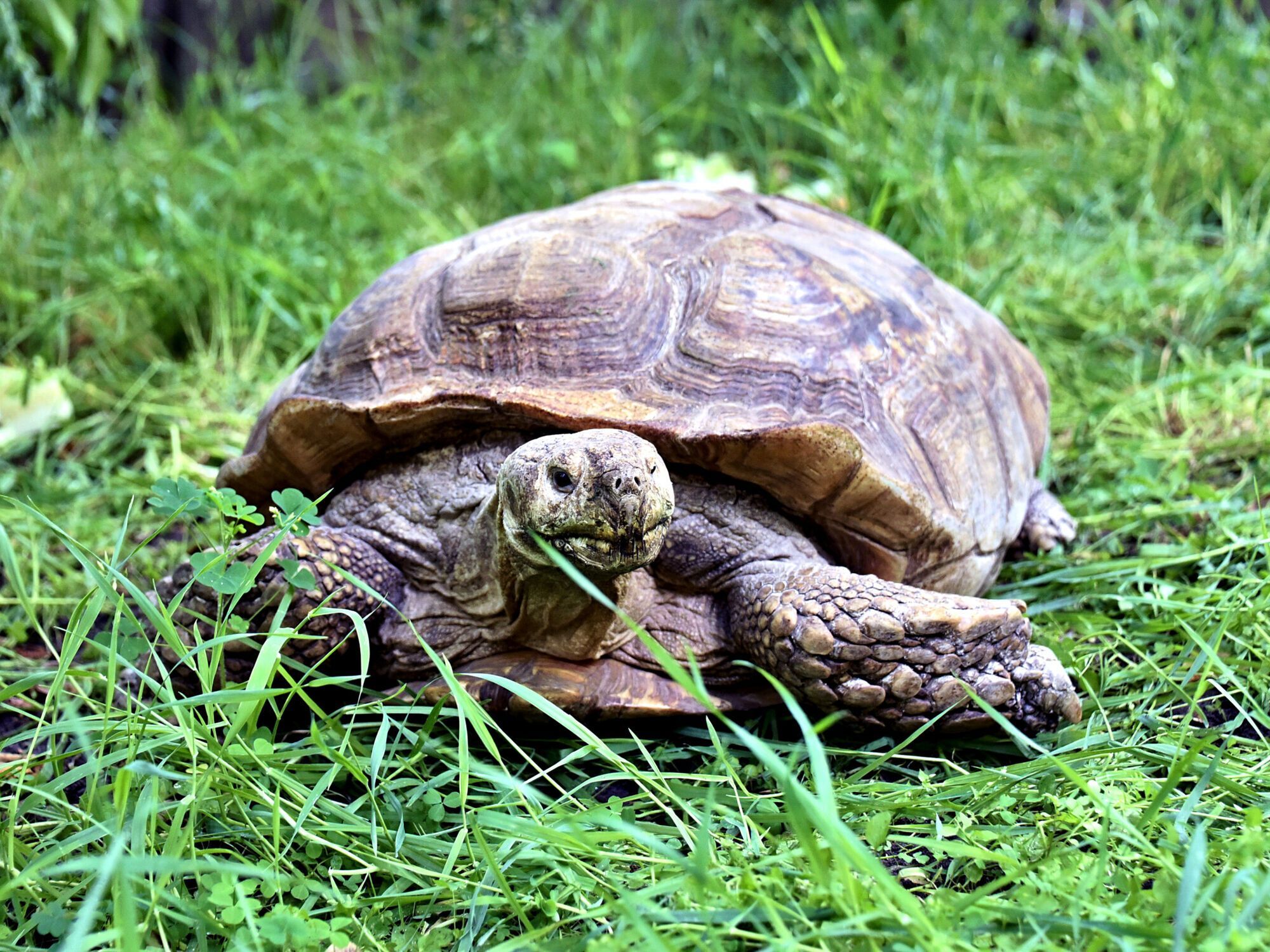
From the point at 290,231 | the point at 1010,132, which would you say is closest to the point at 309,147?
the point at 290,231

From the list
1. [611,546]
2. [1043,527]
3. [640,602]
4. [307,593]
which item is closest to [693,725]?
[640,602]

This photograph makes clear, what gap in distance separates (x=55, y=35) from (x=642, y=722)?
390 cm

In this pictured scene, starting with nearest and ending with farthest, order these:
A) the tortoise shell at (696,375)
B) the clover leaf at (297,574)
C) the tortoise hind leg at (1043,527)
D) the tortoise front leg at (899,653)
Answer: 1. the clover leaf at (297,574)
2. the tortoise front leg at (899,653)
3. the tortoise shell at (696,375)
4. the tortoise hind leg at (1043,527)

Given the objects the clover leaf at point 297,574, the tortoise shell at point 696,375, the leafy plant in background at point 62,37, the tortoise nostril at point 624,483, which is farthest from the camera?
the leafy plant in background at point 62,37

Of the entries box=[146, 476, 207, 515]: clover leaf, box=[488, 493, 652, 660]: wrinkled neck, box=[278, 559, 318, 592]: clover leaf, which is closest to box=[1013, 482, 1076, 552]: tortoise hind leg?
box=[488, 493, 652, 660]: wrinkled neck

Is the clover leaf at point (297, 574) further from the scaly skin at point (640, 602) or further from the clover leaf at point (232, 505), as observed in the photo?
the scaly skin at point (640, 602)

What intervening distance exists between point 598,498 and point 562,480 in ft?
0.27

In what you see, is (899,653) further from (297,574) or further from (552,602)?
(297,574)

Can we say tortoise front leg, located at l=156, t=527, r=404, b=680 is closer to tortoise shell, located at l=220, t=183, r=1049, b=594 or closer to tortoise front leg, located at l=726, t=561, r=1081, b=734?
tortoise shell, located at l=220, t=183, r=1049, b=594

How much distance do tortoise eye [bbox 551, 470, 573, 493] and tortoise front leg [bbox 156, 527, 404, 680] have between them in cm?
57

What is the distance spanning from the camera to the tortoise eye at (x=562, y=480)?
70.8 inches

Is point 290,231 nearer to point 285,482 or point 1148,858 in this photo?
point 285,482

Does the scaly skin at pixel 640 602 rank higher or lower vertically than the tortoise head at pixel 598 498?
lower

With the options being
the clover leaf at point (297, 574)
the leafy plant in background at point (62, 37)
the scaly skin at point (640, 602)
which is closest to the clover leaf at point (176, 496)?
the clover leaf at point (297, 574)
